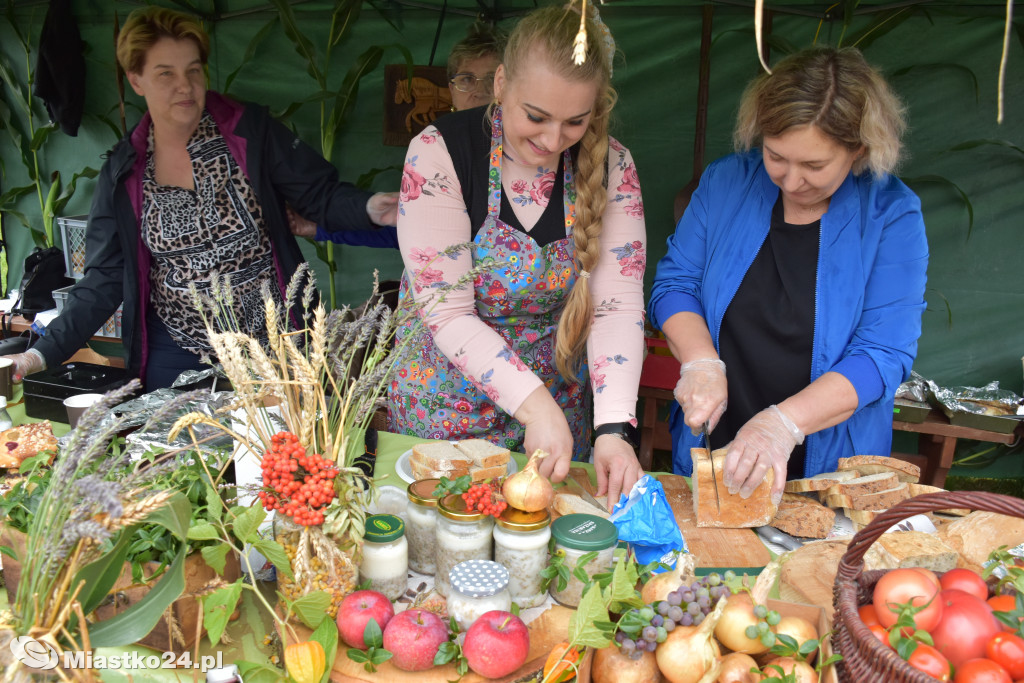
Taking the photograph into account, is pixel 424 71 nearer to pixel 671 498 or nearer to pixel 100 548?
pixel 671 498

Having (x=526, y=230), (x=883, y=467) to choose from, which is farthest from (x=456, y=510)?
(x=883, y=467)

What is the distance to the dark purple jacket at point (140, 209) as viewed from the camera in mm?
2709

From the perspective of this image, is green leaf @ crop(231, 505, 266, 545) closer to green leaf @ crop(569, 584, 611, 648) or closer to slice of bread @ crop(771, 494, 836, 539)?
green leaf @ crop(569, 584, 611, 648)

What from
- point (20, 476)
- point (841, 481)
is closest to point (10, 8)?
point (20, 476)

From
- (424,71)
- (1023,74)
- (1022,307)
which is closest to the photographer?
(1023,74)

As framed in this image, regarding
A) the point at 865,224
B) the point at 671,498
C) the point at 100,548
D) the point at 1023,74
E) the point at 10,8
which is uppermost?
the point at 10,8

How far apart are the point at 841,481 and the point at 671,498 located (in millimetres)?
416

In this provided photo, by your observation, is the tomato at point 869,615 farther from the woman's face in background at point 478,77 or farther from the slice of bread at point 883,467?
the woman's face in background at point 478,77

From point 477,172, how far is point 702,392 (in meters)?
0.87

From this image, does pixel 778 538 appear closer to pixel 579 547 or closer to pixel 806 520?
pixel 806 520

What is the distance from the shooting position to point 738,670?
1.06m

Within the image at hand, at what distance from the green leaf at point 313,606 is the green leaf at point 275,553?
6 cm

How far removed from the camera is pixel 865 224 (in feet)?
6.90

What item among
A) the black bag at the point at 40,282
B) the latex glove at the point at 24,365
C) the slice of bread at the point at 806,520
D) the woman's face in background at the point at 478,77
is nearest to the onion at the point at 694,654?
the slice of bread at the point at 806,520
